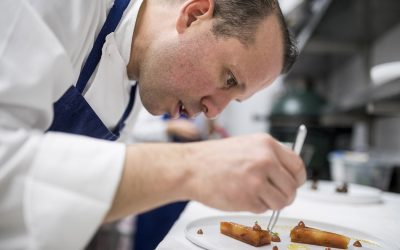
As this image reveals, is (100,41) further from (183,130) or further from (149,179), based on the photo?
(183,130)

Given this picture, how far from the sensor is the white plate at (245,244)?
27.2 inches

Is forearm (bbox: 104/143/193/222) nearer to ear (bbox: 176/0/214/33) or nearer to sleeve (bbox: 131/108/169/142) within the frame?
ear (bbox: 176/0/214/33)

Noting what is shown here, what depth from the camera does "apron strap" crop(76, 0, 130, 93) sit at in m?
0.93

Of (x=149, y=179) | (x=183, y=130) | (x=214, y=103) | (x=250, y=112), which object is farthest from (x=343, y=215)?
(x=250, y=112)

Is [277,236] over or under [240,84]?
under

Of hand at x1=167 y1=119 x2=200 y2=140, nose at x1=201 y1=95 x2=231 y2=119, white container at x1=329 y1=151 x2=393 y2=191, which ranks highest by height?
nose at x1=201 y1=95 x2=231 y2=119

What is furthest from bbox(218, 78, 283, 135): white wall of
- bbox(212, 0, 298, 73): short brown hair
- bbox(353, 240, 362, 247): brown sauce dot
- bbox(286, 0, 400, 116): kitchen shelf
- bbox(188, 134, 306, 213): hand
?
bbox(188, 134, 306, 213): hand

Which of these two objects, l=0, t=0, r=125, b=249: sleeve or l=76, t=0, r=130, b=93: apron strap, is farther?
l=76, t=0, r=130, b=93: apron strap

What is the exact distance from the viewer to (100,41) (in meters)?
0.92

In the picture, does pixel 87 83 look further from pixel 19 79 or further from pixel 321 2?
pixel 321 2

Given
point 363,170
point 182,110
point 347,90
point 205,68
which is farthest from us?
point 347,90

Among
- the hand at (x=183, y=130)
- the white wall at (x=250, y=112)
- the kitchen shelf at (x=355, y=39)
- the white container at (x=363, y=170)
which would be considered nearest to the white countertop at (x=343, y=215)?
the white container at (x=363, y=170)

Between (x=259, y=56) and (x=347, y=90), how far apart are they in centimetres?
229

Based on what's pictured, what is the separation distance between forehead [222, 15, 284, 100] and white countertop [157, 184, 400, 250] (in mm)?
348
